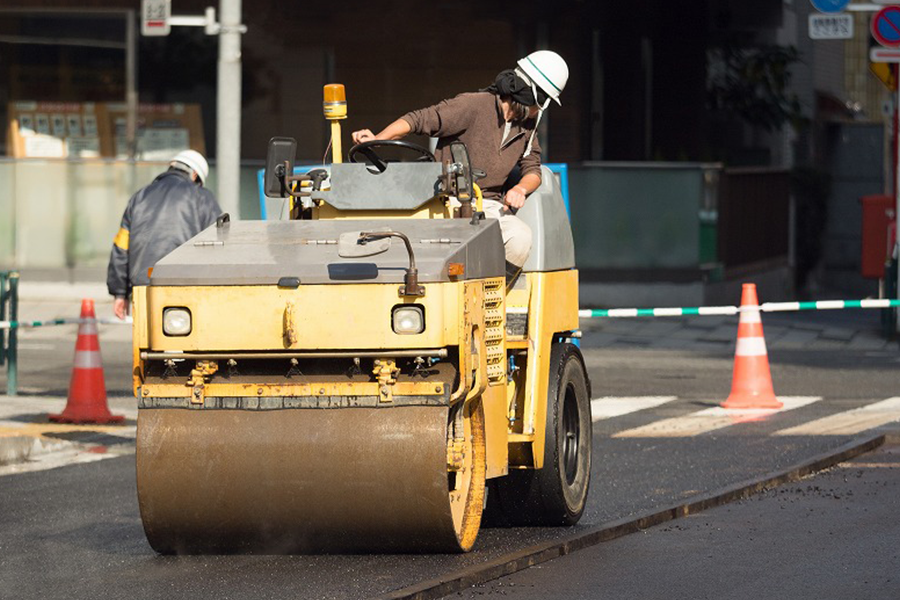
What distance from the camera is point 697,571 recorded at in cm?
785

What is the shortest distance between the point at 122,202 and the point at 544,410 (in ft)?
48.8

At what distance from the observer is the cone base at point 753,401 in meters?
14.3

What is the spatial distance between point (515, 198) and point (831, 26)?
1295 centimetres

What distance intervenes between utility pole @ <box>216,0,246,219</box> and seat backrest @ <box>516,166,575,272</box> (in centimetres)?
771

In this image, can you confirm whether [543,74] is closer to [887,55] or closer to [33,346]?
[33,346]

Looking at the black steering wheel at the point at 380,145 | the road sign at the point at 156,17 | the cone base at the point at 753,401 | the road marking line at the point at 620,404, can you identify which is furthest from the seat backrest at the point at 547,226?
the road sign at the point at 156,17

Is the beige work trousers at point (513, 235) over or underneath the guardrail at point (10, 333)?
over

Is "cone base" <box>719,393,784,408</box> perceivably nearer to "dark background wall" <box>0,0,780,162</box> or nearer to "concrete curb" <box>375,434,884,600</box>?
"concrete curb" <box>375,434,884,600</box>

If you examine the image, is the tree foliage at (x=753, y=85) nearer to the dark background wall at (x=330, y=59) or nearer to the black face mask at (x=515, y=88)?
the dark background wall at (x=330, y=59)

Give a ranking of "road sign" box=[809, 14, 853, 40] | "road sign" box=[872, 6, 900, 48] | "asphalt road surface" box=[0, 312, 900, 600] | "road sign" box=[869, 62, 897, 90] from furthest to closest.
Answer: "road sign" box=[869, 62, 897, 90] < "road sign" box=[809, 14, 853, 40] < "road sign" box=[872, 6, 900, 48] < "asphalt road surface" box=[0, 312, 900, 600]

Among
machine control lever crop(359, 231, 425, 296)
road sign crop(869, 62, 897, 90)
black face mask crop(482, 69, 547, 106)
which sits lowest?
machine control lever crop(359, 231, 425, 296)

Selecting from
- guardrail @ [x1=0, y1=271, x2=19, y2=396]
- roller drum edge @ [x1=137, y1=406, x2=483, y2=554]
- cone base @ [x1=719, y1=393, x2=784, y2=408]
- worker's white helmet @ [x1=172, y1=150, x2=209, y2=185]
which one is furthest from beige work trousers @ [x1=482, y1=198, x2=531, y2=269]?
guardrail @ [x1=0, y1=271, x2=19, y2=396]

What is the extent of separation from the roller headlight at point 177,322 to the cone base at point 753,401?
24.5 feet

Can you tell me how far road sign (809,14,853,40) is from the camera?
2073cm
